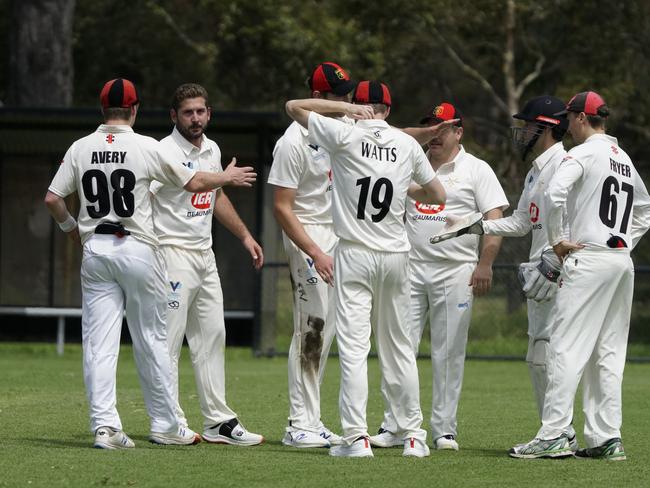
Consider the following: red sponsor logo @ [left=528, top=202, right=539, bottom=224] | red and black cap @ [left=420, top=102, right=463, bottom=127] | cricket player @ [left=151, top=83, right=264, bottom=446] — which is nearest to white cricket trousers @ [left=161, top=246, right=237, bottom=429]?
cricket player @ [left=151, top=83, right=264, bottom=446]

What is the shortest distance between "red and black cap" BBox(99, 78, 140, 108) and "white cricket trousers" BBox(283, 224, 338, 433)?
4.81 feet

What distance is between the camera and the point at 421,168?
8.75 m

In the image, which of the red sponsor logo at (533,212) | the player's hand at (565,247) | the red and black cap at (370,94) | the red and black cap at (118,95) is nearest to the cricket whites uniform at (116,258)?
the red and black cap at (118,95)

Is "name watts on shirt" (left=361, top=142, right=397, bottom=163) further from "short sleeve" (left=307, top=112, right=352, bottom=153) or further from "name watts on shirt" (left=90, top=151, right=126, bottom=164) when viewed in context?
"name watts on shirt" (left=90, top=151, right=126, bottom=164)

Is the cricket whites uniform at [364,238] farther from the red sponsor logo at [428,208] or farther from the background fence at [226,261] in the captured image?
the background fence at [226,261]

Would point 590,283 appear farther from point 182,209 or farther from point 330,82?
point 182,209

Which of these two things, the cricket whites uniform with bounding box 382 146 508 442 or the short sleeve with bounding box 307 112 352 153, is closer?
the short sleeve with bounding box 307 112 352 153

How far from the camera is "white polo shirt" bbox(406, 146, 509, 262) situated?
9672 millimetres

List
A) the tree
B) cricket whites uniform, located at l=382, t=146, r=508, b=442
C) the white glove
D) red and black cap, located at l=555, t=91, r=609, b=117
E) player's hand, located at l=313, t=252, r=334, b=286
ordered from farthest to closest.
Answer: the tree, cricket whites uniform, located at l=382, t=146, r=508, b=442, the white glove, player's hand, located at l=313, t=252, r=334, b=286, red and black cap, located at l=555, t=91, r=609, b=117

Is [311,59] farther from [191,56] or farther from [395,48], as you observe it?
[191,56]

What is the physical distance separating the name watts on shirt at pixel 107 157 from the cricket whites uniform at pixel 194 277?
0.59 metres

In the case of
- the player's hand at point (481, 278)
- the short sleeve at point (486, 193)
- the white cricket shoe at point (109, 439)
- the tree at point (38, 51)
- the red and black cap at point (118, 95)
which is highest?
the tree at point (38, 51)

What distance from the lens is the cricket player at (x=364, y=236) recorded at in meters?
8.42

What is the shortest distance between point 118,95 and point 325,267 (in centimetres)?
178
